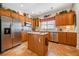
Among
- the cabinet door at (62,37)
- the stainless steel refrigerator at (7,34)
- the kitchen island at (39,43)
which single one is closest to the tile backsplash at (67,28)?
the cabinet door at (62,37)

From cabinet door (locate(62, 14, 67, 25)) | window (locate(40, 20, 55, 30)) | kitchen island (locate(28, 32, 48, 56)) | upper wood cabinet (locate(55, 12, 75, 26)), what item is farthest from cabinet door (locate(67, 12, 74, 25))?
kitchen island (locate(28, 32, 48, 56))

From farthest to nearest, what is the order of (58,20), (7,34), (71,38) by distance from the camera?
(58,20) < (71,38) < (7,34)

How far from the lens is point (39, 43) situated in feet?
11.6

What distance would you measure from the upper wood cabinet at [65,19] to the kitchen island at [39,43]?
224 centimetres

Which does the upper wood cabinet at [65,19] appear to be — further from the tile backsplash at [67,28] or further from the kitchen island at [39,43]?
the kitchen island at [39,43]

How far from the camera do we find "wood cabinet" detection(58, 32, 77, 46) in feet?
16.1

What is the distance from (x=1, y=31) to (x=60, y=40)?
11.0ft

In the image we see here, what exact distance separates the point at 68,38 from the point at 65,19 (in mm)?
1136

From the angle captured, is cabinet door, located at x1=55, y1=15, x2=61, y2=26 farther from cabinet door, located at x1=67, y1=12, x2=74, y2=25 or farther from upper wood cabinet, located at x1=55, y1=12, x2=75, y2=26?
cabinet door, located at x1=67, y1=12, x2=74, y2=25

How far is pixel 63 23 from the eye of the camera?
5.75 meters

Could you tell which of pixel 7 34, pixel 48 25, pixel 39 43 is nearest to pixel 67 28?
pixel 48 25

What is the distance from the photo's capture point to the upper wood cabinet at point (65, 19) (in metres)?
5.30

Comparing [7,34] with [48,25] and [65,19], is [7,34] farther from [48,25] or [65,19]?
[65,19]

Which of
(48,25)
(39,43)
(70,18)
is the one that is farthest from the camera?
(48,25)
